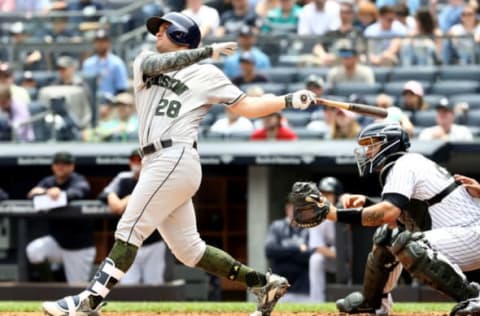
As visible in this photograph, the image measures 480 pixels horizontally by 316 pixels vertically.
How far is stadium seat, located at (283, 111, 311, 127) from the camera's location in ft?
43.9

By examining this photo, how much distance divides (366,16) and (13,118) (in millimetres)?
3850

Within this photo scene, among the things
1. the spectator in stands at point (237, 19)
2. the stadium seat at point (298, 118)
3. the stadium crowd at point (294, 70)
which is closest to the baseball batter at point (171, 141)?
the stadium crowd at point (294, 70)

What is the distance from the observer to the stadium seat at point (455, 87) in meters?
13.3

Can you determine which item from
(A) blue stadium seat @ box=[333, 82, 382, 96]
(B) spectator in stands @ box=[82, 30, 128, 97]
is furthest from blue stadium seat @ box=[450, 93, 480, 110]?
(B) spectator in stands @ box=[82, 30, 128, 97]

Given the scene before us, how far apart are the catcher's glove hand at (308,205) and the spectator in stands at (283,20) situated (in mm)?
7490

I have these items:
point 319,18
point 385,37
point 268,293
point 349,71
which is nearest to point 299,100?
point 268,293

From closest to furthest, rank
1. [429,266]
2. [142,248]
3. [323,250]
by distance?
[429,266] → [323,250] → [142,248]

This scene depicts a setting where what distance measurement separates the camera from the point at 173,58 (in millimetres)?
7254

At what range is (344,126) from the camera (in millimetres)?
12609

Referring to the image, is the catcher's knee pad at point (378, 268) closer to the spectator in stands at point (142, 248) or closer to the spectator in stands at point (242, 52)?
the spectator in stands at point (142, 248)

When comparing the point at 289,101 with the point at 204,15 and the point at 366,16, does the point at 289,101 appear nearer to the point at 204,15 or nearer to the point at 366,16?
the point at 366,16

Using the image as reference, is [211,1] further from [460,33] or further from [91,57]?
[460,33]

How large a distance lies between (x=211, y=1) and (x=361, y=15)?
1992 mm

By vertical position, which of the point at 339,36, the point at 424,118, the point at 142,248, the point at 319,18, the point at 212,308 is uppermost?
the point at 319,18
